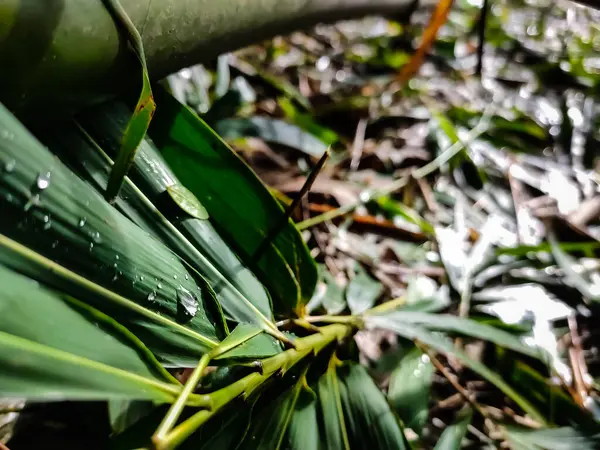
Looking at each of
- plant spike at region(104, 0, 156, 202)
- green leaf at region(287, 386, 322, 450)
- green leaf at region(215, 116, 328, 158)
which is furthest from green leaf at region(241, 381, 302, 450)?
green leaf at region(215, 116, 328, 158)

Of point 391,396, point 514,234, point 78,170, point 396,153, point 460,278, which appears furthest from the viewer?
point 396,153

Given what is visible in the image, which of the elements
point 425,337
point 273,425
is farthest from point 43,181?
point 425,337

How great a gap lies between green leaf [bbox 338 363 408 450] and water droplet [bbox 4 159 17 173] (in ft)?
1.11

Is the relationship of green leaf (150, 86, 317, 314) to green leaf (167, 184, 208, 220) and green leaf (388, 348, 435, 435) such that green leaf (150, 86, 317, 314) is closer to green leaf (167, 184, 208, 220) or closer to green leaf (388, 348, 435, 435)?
green leaf (167, 184, 208, 220)

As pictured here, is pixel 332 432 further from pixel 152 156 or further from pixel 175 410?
pixel 152 156

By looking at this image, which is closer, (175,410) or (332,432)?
(175,410)

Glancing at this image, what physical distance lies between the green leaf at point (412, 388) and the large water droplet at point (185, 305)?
10.1 inches

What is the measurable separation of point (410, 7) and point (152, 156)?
1.25 metres

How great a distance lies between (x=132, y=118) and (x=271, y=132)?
0.43 metres

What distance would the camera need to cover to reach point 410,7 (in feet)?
4.70

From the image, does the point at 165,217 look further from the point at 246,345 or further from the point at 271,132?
the point at 271,132

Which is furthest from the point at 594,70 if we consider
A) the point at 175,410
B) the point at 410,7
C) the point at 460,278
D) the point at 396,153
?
the point at 175,410

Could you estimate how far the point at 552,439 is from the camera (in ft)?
1.77

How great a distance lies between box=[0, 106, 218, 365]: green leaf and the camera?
1.00 ft
